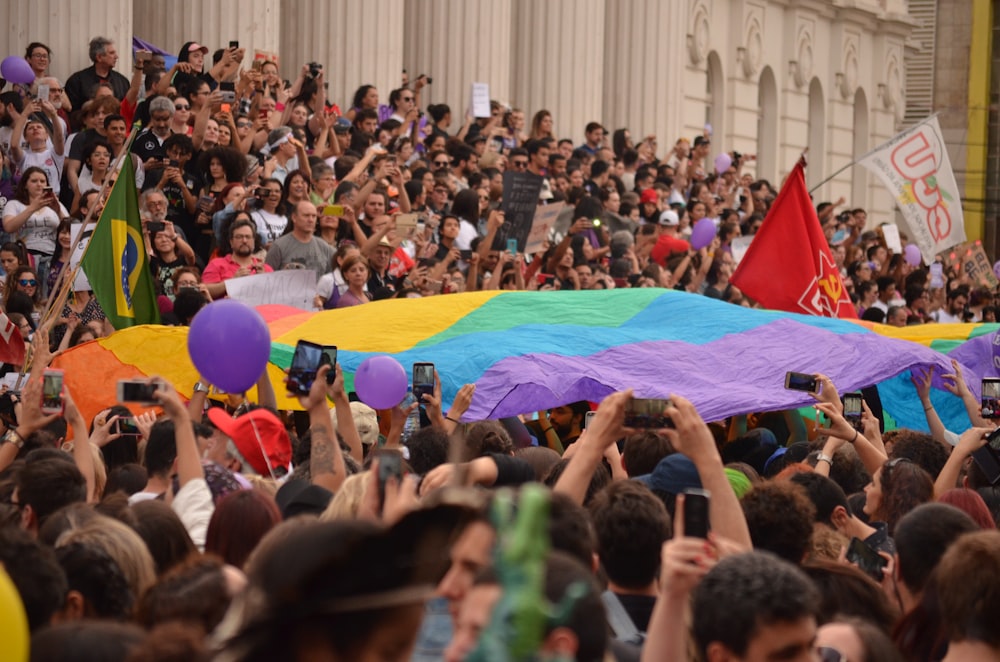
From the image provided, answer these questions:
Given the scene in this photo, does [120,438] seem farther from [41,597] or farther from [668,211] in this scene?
[668,211]

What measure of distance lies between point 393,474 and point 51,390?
10.00 ft

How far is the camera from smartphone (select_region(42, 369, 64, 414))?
6.74 m

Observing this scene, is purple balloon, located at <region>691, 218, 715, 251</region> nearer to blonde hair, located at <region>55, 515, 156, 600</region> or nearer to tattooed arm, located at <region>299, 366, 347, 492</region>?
tattooed arm, located at <region>299, 366, 347, 492</region>

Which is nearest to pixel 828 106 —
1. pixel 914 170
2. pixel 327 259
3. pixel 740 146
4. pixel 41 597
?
pixel 740 146

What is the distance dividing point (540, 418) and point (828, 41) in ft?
89.6

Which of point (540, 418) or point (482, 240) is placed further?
point (482, 240)

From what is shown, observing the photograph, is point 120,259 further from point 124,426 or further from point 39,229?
point 39,229

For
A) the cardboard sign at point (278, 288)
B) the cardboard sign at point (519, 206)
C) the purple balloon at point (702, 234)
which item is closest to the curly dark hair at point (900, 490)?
the cardboard sign at point (278, 288)

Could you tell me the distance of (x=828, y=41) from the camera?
36.6 meters

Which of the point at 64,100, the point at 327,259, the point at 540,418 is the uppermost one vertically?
the point at 64,100

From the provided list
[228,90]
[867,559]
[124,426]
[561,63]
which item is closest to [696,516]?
[867,559]

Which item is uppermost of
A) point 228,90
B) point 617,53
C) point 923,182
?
point 617,53

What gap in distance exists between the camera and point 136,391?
5.68m

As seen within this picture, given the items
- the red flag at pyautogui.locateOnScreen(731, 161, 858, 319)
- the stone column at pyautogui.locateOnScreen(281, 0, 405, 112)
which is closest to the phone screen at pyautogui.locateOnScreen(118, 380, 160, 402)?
the red flag at pyautogui.locateOnScreen(731, 161, 858, 319)
